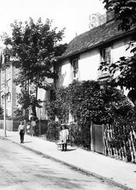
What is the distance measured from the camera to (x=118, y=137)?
1440 centimetres

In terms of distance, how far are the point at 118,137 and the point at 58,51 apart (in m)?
16.0

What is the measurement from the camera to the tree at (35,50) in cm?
2838

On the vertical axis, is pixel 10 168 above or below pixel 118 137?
below

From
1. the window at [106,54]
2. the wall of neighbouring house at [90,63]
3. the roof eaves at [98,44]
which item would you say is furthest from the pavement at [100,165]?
the roof eaves at [98,44]

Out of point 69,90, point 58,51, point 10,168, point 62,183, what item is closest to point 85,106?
point 69,90

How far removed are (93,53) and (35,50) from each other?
7120mm

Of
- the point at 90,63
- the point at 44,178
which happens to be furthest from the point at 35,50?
the point at 44,178

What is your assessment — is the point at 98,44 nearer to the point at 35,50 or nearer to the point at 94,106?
the point at 94,106

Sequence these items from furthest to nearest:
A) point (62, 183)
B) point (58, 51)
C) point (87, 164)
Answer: point (58, 51), point (87, 164), point (62, 183)

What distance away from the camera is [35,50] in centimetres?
2895

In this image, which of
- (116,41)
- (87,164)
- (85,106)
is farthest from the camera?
(116,41)

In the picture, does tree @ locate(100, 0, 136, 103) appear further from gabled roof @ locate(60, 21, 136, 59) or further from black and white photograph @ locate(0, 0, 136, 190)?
gabled roof @ locate(60, 21, 136, 59)

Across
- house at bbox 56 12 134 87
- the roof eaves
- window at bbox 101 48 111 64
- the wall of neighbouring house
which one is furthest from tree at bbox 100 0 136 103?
window at bbox 101 48 111 64

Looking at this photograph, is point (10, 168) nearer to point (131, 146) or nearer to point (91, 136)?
point (131, 146)
